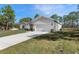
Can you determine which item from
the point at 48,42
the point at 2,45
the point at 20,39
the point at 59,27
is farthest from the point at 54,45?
the point at 2,45

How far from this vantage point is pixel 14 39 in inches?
184

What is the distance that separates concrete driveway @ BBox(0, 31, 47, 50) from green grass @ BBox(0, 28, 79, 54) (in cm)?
11

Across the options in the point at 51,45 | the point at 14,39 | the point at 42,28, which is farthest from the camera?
the point at 42,28

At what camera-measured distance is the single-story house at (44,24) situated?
4734 mm

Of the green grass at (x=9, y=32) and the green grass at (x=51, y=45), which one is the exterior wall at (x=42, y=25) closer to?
the green grass at (x=51, y=45)

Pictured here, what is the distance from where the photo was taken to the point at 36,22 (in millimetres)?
4812

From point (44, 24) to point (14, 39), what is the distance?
0.87m

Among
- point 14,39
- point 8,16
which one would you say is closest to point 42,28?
point 14,39

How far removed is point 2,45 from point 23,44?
52 centimetres

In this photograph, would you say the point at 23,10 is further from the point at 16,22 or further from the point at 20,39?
the point at 20,39

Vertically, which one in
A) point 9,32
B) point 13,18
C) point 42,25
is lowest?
point 9,32

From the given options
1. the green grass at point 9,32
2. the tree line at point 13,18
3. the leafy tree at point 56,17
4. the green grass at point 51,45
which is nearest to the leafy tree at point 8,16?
the tree line at point 13,18

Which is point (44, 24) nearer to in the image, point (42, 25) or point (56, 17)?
point (42, 25)

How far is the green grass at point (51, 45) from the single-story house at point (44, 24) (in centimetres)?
16
